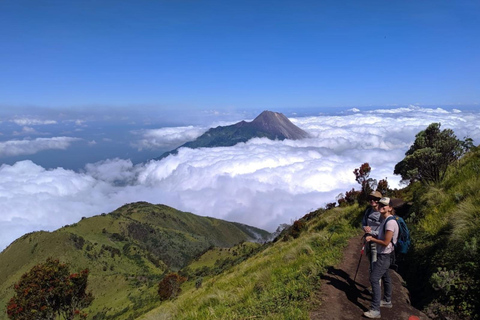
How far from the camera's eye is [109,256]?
133 meters

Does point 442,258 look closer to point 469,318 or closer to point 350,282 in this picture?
point 469,318

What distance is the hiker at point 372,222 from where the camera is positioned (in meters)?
6.66

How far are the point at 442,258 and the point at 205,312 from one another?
265 inches

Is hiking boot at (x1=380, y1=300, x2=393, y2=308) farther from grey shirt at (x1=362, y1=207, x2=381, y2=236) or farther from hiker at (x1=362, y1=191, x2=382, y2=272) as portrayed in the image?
grey shirt at (x1=362, y1=207, x2=381, y2=236)

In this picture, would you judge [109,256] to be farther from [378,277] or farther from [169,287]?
[378,277]

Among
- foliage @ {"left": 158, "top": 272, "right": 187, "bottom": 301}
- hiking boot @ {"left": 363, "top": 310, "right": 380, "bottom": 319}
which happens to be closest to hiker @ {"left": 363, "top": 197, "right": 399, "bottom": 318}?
hiking boot @ {"left": 363, "top": 310, "right": 380, "bottom": 319}

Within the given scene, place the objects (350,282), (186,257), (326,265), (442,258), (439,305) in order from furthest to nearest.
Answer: (186,257) → (326,265) → (350,282) → (442,258) → (439,305)

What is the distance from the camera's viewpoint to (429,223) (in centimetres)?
972

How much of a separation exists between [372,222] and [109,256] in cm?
15091

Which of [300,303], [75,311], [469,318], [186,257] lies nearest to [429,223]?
[469,318]

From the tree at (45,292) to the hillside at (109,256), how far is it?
1459 inches

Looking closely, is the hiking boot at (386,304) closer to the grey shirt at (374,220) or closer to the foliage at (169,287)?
the grey shirt at (374,220)

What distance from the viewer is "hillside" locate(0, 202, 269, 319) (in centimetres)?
9031

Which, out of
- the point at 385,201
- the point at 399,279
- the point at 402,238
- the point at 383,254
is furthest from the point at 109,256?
the point at 385,201
